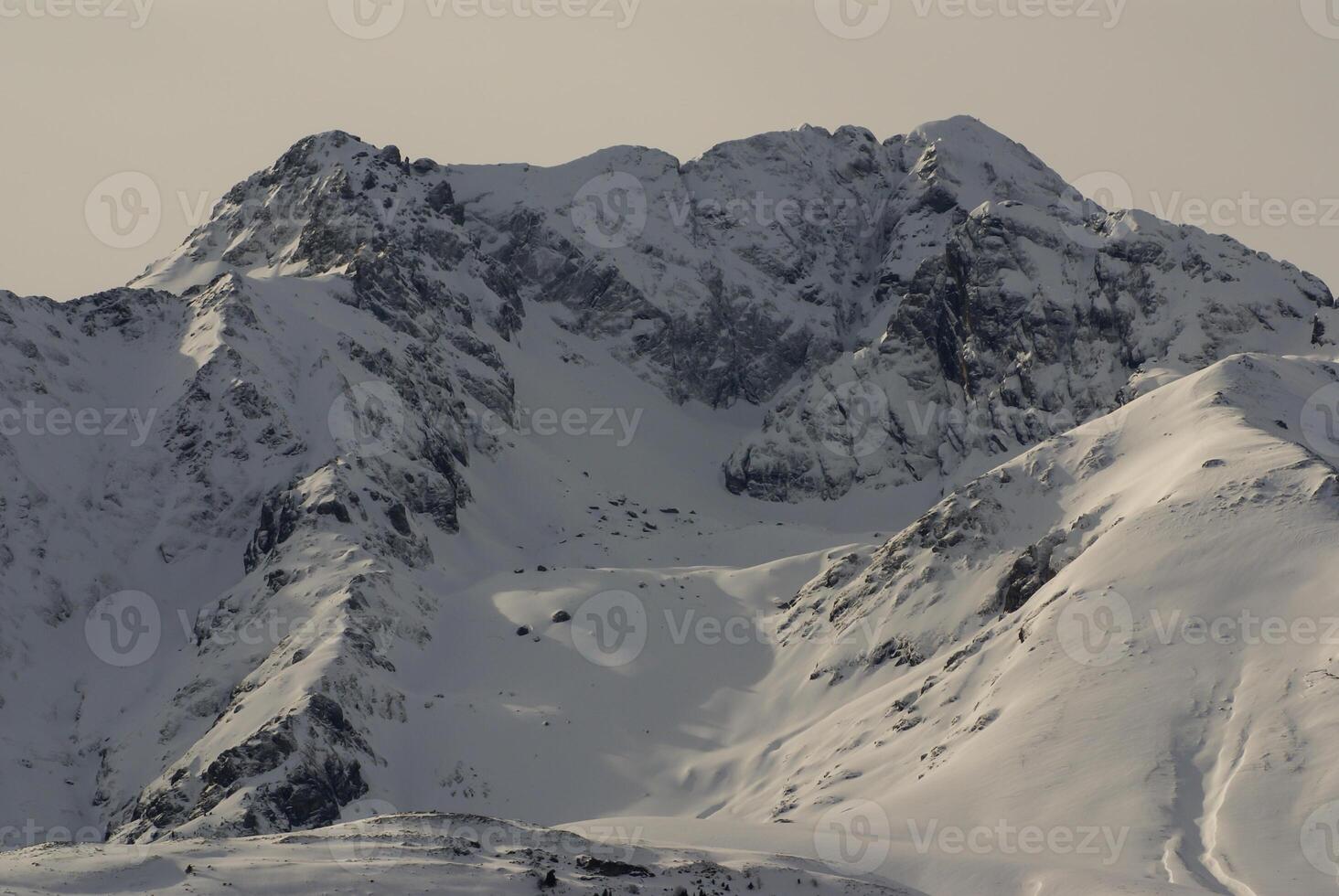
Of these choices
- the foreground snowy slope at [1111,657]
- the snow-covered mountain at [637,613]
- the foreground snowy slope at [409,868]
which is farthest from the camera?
the snow-covered mountain at [637,613]

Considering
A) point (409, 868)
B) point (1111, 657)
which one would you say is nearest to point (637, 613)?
point (1111, 657)

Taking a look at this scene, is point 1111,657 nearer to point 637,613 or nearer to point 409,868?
point 409,868

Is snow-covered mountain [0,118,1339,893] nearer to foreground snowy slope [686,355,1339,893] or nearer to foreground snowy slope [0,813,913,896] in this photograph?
foreground snowy slope [686,355,1339,893]

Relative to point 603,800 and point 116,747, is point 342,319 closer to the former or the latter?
point 116,747

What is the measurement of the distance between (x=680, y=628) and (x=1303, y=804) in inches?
2964

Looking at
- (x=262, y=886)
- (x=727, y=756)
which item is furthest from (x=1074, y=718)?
(x=262, y=886)

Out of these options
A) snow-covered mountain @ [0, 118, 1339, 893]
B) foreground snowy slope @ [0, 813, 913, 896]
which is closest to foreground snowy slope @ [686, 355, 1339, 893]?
snow-covered mountain @ [0, 118, 1339, 893]

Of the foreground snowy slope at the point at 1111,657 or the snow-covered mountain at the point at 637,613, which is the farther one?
the snow-covered mountain at the point at 637,613

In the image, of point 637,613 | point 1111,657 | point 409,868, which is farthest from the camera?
point 637,613

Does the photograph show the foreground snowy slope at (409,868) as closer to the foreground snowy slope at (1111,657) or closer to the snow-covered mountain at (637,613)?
the snow-covered mountain at (637,613)

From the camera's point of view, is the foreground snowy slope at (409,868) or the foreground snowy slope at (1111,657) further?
the foreground snowy slope at (1111,657)

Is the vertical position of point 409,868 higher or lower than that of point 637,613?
lower

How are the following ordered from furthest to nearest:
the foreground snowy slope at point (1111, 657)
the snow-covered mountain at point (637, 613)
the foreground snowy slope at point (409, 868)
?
the snow-covered mountain at point (637, 613), the foreground snowy slope at point (1111, 657), the foreground snowy slope at point (409, 868)

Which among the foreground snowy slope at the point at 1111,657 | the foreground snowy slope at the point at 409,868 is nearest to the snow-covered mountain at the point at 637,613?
the foreground snowy slope at the point at 1111,657
